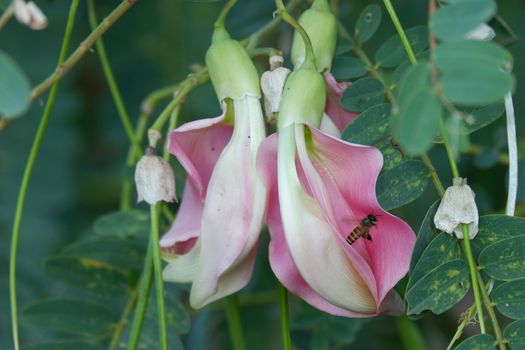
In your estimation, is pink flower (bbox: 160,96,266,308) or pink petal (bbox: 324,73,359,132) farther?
pink petal (bbox: 324,73,359,132)

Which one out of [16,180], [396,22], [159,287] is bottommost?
[159,287]

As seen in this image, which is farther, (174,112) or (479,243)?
(174,112)

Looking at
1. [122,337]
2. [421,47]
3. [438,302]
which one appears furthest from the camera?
[122,337]

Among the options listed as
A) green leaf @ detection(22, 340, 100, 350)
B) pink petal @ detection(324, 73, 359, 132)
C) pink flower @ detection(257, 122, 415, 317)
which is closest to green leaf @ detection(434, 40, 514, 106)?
pink flower @ detection(257, 122, 415, 317)

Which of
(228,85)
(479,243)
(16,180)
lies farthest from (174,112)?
(16,180)

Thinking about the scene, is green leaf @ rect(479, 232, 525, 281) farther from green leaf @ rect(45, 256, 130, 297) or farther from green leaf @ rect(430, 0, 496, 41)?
green leaf @ rect(45, 256, 130, 297)

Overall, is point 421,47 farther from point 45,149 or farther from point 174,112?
point 45,149

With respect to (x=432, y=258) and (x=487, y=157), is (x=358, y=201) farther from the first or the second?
(x=487, y=157)
